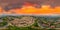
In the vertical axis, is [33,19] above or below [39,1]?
below

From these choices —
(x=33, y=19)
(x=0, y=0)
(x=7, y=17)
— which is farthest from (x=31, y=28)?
(x=0, y=0)

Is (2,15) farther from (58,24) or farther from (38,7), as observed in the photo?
(58,24)

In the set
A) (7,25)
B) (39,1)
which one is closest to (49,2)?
(39,1)

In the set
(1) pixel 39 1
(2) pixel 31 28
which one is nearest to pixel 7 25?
(2) pixel 31 28

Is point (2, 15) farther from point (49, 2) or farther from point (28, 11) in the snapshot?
point (49, 2)

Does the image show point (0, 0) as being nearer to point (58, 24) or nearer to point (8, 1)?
point (8, 1)

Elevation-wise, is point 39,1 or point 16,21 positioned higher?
point 39,1

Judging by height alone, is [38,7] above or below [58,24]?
above
